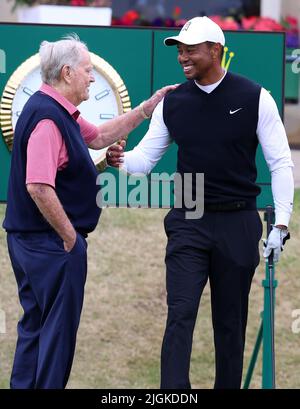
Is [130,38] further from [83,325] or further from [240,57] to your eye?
[83,325]

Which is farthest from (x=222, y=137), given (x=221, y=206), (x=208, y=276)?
(x=208, y=276)

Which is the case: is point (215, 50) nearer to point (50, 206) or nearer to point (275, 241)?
point (275, 241)

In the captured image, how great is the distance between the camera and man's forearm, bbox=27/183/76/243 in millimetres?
5746

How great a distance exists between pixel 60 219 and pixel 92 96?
5.84ft

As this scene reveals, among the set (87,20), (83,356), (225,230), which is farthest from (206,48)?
(87,20)

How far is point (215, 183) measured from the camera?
620cm

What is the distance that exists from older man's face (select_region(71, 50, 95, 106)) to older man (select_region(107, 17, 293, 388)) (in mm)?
487

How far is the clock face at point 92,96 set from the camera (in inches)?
288

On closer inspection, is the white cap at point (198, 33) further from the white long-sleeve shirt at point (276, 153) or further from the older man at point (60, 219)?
the older man at point (60, 219)

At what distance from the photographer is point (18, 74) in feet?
24.1

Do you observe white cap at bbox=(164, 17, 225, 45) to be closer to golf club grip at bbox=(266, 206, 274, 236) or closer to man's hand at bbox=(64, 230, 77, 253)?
golf club grip at bbox=(266, 206, 274, 236)

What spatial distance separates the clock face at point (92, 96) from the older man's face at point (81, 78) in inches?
52.5

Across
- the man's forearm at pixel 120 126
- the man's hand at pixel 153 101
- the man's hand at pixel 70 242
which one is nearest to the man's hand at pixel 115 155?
the man's forearm at pixel 120 126

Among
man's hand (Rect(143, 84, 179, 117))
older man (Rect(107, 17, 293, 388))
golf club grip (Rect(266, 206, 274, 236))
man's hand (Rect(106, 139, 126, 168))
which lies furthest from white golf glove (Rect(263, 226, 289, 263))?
man's hand (Rect(143, 84, 179, 117))
